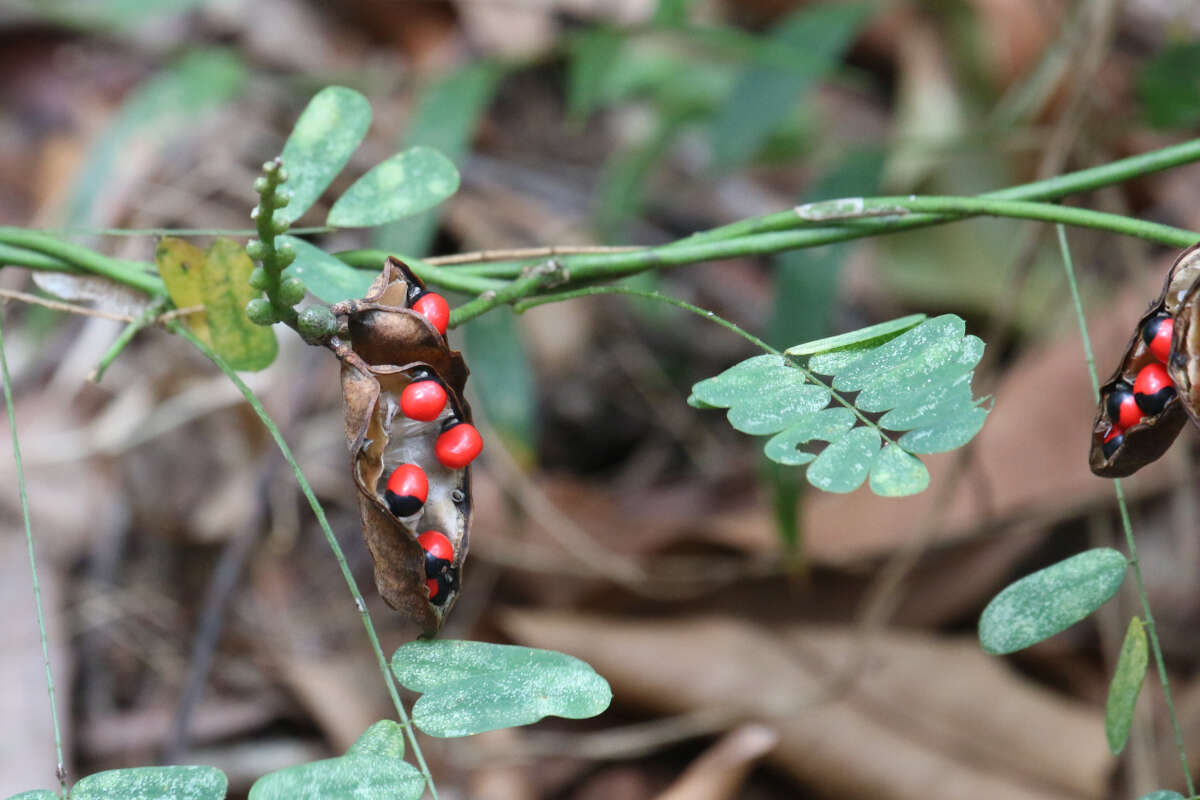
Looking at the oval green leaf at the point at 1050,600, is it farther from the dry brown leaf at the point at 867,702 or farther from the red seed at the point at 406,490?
the dry brown leaf at the point at 867,702

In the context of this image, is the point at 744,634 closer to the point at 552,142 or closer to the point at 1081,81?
the point at 1081,81

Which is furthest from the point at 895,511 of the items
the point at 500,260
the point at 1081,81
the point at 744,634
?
the point at 500,260

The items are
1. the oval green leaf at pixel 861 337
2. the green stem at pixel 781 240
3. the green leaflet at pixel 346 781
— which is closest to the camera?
the green leaflet at pixel 346 781

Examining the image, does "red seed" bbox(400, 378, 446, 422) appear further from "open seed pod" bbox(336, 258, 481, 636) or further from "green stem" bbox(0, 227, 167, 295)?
"green stem" bbox(0, 227, 167, 295)

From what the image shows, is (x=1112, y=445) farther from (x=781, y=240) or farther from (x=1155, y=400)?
(x=781, y=240)

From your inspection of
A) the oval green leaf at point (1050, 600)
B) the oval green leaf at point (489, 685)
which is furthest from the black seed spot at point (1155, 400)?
the oval green leaf at point (489, 685)

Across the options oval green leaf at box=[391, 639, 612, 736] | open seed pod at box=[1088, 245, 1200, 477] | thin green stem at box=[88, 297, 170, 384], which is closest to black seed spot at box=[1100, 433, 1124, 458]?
open seed pod at box=[1088, 245, 1200, 477]
